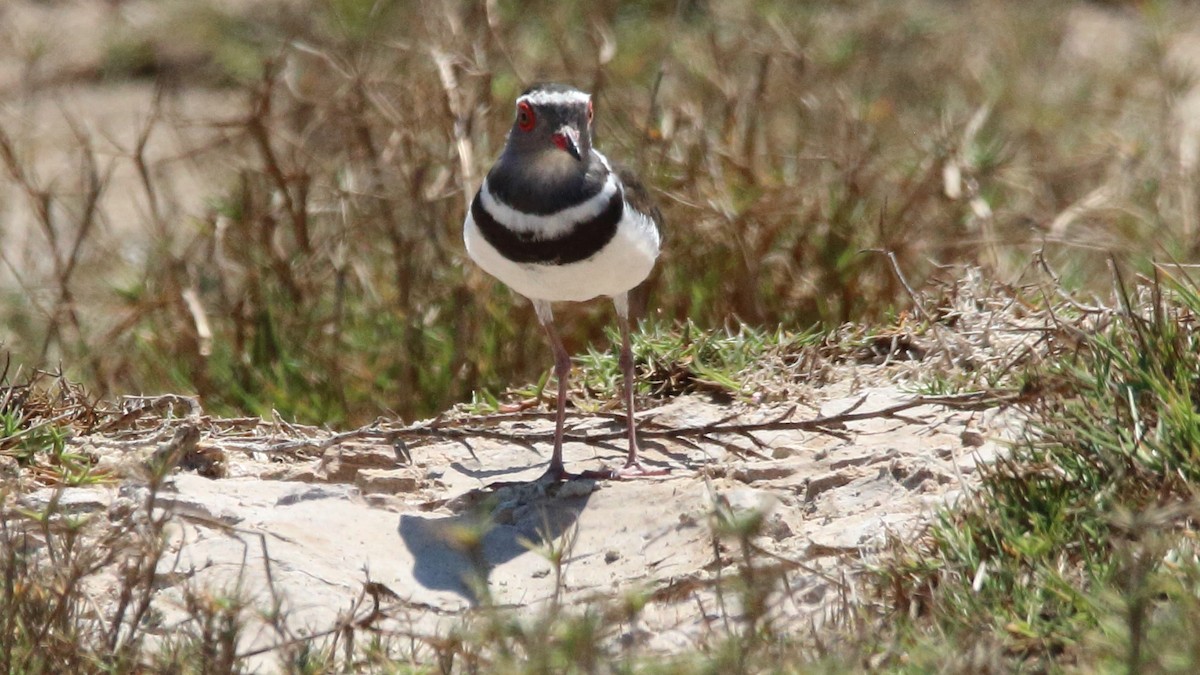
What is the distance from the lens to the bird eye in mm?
4172

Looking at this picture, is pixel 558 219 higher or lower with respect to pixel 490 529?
higher

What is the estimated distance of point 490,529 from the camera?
3904 millimetres

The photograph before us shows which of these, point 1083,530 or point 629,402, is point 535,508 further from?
point 1083,530

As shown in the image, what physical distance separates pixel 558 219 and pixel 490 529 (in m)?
0.88

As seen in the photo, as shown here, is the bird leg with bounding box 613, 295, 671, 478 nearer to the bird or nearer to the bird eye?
the bird

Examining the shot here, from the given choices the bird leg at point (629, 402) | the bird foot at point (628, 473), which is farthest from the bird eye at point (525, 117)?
the bird foot at point (628, 473)

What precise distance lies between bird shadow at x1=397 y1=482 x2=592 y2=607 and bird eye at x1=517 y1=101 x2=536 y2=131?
3.39ft

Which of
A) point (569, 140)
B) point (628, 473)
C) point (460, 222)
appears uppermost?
point (460, 222)

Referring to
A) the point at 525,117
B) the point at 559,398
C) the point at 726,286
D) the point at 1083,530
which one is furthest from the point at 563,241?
the point at 726,286

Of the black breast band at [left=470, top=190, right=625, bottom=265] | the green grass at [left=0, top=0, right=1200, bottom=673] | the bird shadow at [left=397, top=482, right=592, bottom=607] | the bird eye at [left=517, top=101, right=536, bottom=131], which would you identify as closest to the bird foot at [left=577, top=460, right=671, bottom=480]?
the bird shadow at [left=397, top=482, right=592, bottom=607]

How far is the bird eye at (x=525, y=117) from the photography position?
164 inches

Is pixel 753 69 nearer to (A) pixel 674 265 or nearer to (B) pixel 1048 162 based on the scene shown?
(B) pixel 1048 162

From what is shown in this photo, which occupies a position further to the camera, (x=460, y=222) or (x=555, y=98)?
(x=460, y=222)

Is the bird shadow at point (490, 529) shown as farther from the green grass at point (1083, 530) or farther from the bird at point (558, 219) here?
the green grass at point (1083, 530)
